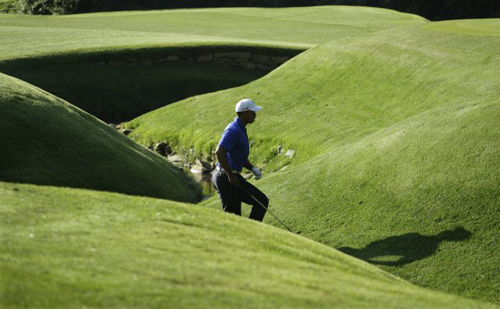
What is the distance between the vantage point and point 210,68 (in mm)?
45062

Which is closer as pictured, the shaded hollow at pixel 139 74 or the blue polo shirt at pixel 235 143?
the blue polo shirt at pixel 235 143

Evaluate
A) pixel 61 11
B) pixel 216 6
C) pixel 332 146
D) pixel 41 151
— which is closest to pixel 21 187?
pixel 41 151

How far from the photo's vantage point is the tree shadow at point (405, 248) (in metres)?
15.2

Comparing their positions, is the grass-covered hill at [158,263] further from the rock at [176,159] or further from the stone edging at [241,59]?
the stone edging at [241,59]

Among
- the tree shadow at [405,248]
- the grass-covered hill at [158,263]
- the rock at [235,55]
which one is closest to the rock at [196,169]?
the tree shadow at [405,248]

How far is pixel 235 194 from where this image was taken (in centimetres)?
1555

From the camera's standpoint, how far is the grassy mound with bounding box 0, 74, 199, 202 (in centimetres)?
1945

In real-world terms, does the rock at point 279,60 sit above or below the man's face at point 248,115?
below

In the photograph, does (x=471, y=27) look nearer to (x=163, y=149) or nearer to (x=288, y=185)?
(x=163, y=149)

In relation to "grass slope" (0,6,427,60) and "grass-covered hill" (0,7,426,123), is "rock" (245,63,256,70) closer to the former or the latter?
"grass-covered hill" (0,7,426,123)

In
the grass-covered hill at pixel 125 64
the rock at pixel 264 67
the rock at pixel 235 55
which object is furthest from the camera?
the rock at pixel 235 55

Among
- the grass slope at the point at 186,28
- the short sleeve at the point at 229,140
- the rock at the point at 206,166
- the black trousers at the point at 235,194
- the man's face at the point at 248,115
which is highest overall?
the man's face at the point at 248,115

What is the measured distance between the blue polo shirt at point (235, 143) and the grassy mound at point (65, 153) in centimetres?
587

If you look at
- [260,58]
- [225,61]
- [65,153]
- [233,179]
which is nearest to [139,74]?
[225,61]
